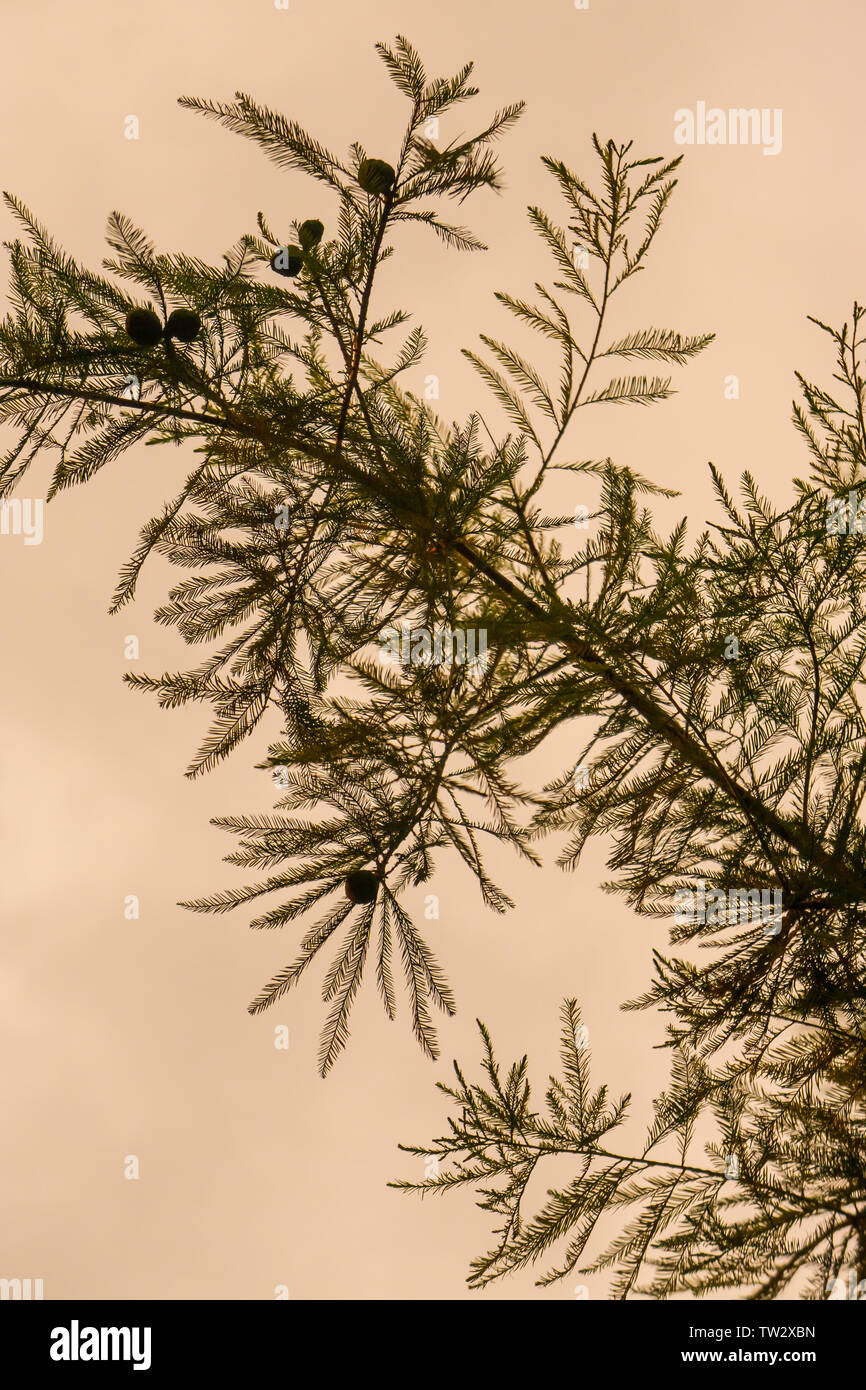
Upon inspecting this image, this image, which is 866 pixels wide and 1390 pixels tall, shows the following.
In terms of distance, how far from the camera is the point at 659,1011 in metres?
2.69

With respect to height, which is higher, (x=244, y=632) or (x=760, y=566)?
(x=760, y=566)

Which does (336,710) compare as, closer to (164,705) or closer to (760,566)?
(164,705)

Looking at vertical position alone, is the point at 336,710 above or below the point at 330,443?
below

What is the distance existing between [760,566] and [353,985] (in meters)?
1.88

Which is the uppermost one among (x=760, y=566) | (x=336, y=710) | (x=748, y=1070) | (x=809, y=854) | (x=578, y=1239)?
(x=760, y=566)

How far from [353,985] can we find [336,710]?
0.78m

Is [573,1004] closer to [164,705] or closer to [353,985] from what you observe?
[353,985]

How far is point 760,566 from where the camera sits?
288cm
